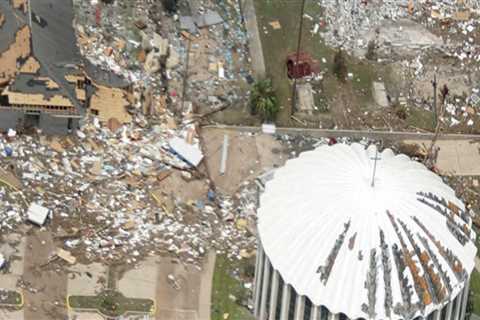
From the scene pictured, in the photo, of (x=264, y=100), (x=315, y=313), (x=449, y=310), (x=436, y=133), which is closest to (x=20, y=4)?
(x=264, y=100)

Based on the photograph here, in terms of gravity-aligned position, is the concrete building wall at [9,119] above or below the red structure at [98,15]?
below

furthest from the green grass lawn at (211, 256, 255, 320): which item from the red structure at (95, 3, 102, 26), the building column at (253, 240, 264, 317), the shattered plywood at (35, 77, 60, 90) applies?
the red structure at (95, 3, 102, 26)

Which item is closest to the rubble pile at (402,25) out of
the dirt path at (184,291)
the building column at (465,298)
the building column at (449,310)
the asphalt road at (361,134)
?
the asphalt road at (361,134)

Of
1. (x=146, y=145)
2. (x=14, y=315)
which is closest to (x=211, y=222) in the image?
(x=146, y=145)

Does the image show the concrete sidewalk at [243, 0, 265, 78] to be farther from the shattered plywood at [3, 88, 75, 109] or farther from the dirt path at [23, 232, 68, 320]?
the dirt path at [23, 232, 68, 320]

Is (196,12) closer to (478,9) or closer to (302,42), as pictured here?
(302,42)

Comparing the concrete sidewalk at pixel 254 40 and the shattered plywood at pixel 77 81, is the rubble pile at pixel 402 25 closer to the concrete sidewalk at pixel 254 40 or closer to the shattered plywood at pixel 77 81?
the concrete sidewalk at pixel 254 40
